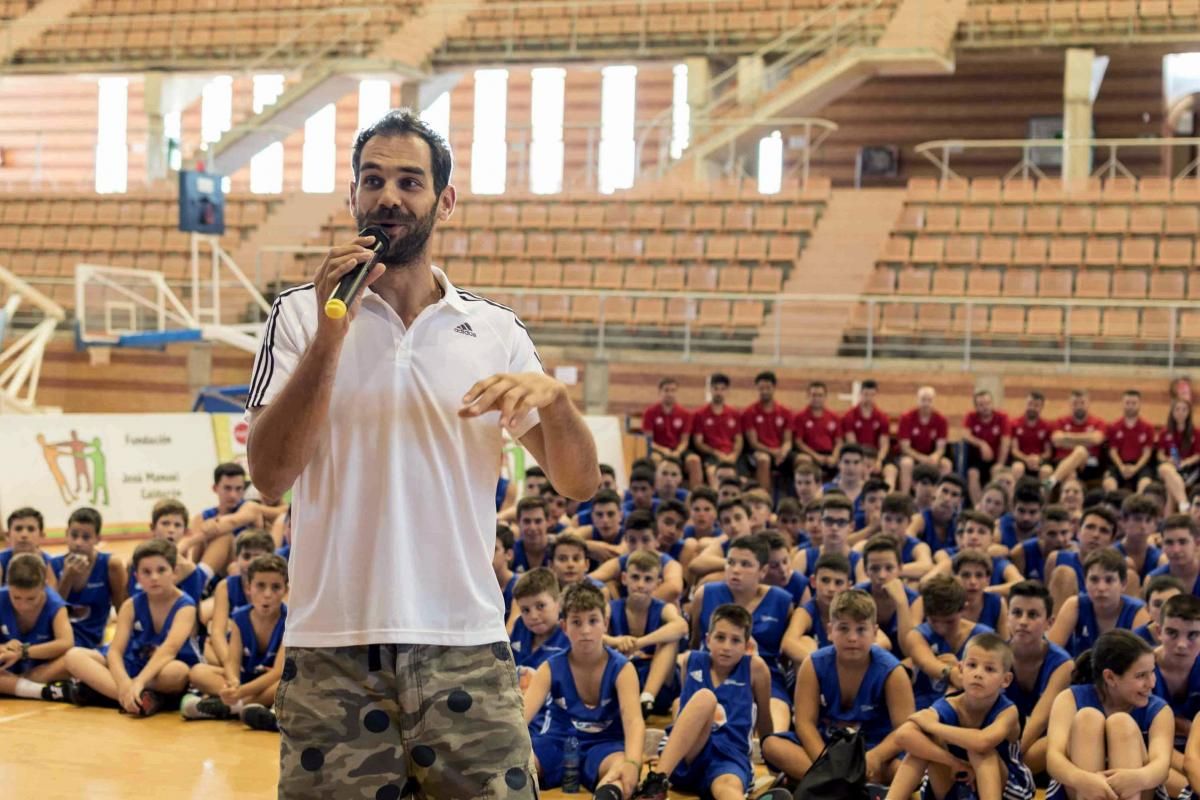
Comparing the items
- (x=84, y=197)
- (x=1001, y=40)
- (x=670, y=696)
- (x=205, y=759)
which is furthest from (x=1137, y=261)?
(x=84, y=197)

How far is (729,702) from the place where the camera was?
596 centimetres

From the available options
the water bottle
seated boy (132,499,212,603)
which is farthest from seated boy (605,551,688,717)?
seated boy (132,499,212,603)

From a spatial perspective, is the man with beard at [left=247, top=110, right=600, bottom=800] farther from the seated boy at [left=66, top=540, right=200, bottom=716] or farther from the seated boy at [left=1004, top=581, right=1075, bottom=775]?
the seated boy at [left=66, top=540, right=200, bottom=716]

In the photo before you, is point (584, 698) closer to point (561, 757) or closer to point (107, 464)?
point (561, 757)

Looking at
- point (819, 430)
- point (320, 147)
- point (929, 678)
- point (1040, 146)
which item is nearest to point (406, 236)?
point (929, 678)

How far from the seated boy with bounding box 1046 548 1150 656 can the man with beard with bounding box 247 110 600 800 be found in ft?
16.6

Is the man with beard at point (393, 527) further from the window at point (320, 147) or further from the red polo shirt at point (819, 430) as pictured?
the window at point (320, 147)

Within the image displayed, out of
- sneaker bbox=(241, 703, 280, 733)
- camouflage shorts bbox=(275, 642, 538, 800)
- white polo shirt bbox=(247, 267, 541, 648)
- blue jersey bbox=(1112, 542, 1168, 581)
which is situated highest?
white polo shirt bbox=(247, 267, 541, 648)

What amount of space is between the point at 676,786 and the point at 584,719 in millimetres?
469

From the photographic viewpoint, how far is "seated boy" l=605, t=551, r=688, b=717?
6895 millimetres

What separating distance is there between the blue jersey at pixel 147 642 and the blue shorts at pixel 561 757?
2.21 meters

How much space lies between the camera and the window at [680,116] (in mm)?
18469

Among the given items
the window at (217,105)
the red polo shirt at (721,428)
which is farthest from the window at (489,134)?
the red polo shirt at (721,428)

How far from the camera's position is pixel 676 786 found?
5852 mm
